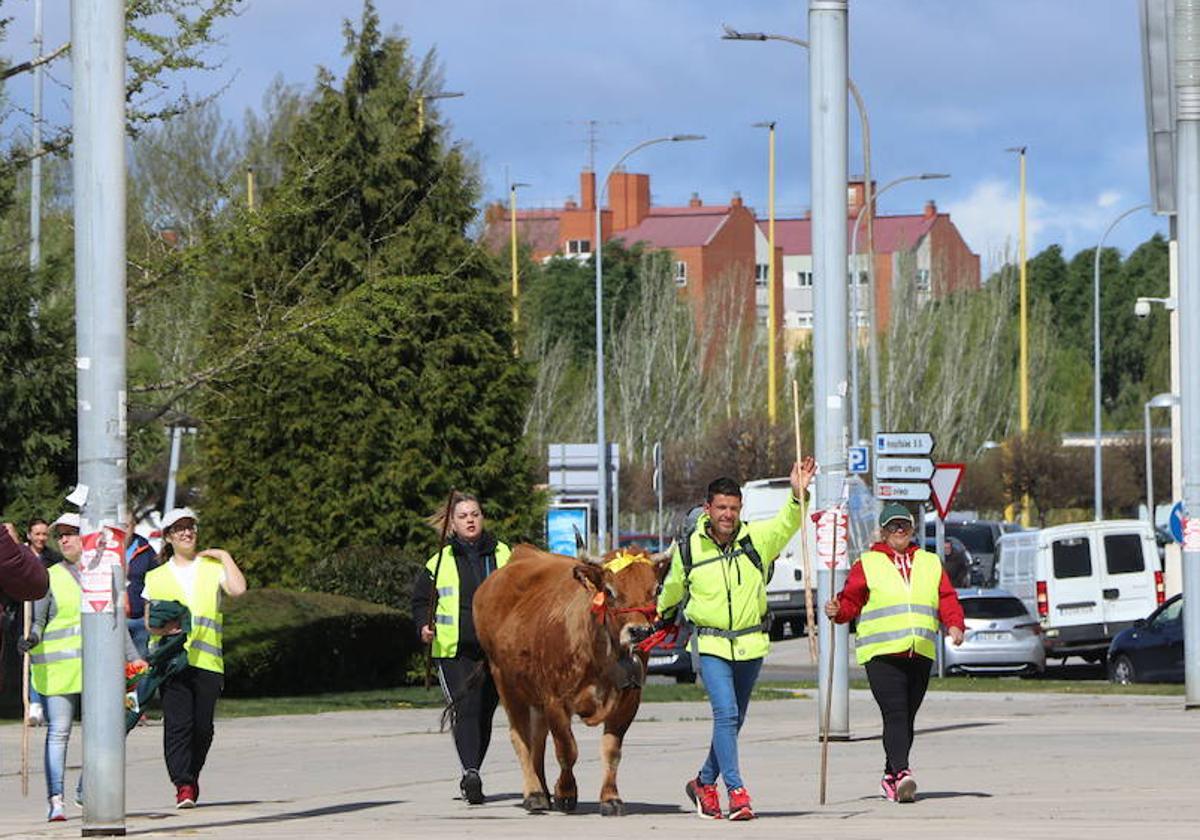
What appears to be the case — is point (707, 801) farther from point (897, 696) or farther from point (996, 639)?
point (996, 639)

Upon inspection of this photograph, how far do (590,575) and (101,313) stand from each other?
2953mm

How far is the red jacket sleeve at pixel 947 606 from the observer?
1448cm

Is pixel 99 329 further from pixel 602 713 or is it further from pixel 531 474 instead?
pixel 531 474

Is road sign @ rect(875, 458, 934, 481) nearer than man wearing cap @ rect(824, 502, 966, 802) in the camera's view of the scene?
No

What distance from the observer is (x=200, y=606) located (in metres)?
14.6

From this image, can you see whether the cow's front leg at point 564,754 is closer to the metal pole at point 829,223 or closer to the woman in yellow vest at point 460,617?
the woman in yellow vest at point 460,617

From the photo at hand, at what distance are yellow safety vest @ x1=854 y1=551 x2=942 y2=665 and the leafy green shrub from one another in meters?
14.6

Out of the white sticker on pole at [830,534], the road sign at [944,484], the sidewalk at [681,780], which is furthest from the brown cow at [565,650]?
the road sign at [944,484]

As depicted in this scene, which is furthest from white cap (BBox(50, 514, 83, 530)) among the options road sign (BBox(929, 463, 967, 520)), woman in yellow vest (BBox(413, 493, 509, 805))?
road sign (BBox(929, 463, 967, 520))

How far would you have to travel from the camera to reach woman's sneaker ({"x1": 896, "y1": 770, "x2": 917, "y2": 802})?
47.5 feet

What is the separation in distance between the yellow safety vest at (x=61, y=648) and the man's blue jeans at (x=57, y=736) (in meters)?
0.07

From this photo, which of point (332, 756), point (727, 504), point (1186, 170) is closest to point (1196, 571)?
point (1186, 170)

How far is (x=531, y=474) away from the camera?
120ft

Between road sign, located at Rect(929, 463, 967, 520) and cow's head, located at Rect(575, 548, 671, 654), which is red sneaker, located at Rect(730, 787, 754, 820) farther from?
road sign, located at Rect(929, 463, 967, 520)
